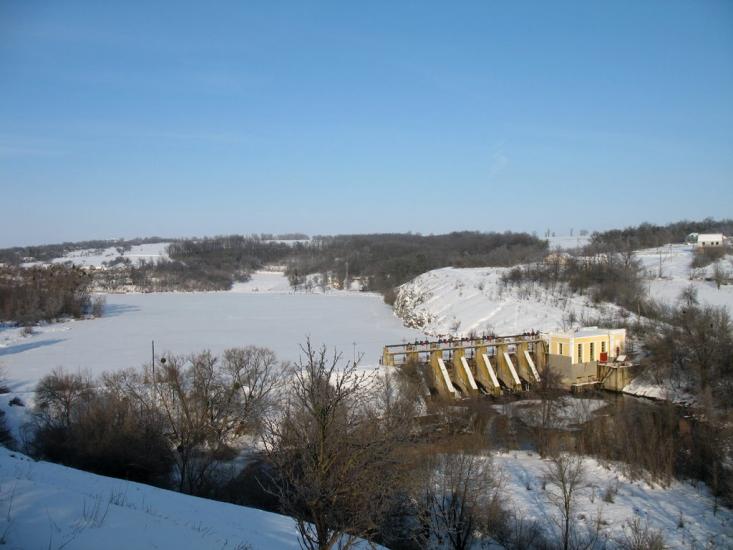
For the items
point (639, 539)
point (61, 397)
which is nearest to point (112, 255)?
point (61, 397)

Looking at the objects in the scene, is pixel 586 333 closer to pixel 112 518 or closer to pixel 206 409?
pixel 206 409

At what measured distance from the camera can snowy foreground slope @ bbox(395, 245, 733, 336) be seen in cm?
3847

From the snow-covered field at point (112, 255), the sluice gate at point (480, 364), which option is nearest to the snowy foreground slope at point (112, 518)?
the sluice gate at point (480, 364)

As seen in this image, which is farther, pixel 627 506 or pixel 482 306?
pixel 482 306

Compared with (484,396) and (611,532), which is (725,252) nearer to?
(484,396)

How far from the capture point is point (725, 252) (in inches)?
1870

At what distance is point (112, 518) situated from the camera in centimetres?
827

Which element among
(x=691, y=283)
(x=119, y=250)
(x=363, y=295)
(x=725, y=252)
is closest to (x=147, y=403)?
(x=691, y=283)

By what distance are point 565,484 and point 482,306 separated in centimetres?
3016

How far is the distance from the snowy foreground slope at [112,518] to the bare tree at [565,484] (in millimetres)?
6950

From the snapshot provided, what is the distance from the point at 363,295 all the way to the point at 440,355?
5423 centimetres

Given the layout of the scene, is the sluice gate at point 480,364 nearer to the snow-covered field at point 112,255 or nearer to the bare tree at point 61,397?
the bare tree at point 61,397

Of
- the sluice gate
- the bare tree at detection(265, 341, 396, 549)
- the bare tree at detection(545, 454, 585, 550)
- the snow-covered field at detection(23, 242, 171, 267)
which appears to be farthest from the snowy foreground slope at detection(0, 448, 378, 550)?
the snow-covered field at detection(23, 242, 171, 267)

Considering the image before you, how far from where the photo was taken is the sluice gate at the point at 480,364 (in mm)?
28438
